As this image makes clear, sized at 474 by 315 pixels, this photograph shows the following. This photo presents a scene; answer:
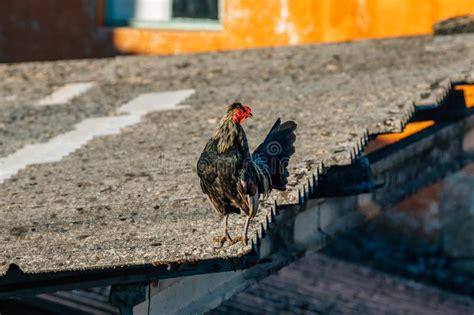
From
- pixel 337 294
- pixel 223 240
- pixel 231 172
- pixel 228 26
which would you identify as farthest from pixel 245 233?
pixel 228 26

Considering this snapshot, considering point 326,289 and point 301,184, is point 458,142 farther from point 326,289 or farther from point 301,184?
point 301,184

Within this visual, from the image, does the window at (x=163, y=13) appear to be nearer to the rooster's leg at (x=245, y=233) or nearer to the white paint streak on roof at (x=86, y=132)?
the white paint streak on roof at (x=86, y=132)

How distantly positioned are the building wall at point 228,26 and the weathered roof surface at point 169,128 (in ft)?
8.85

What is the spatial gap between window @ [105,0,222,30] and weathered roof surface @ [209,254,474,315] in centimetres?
349

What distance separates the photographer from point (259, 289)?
10.9 m

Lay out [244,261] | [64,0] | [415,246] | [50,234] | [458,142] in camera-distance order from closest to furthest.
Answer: [244,261] < [50,234] < [458,142] < [415,246] < [64,0]

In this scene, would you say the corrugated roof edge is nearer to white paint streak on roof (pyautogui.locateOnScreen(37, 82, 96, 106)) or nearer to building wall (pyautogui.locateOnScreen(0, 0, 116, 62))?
white paint streak on roof (pyautogui.locateOnScreen(37, 82, 96, 106))

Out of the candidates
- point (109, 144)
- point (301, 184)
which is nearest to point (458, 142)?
point (109, 144)

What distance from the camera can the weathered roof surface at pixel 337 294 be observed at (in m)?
10.3

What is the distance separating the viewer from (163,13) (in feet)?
48.7

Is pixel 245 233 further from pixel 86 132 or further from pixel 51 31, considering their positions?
pixel 51 31

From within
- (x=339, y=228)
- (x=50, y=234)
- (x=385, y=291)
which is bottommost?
(x=385, y=291)

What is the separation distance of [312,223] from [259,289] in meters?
3.16

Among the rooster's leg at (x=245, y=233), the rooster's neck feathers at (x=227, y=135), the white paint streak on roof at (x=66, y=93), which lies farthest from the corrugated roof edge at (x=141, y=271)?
the white paint streak on roof at (x=66, y=93)
